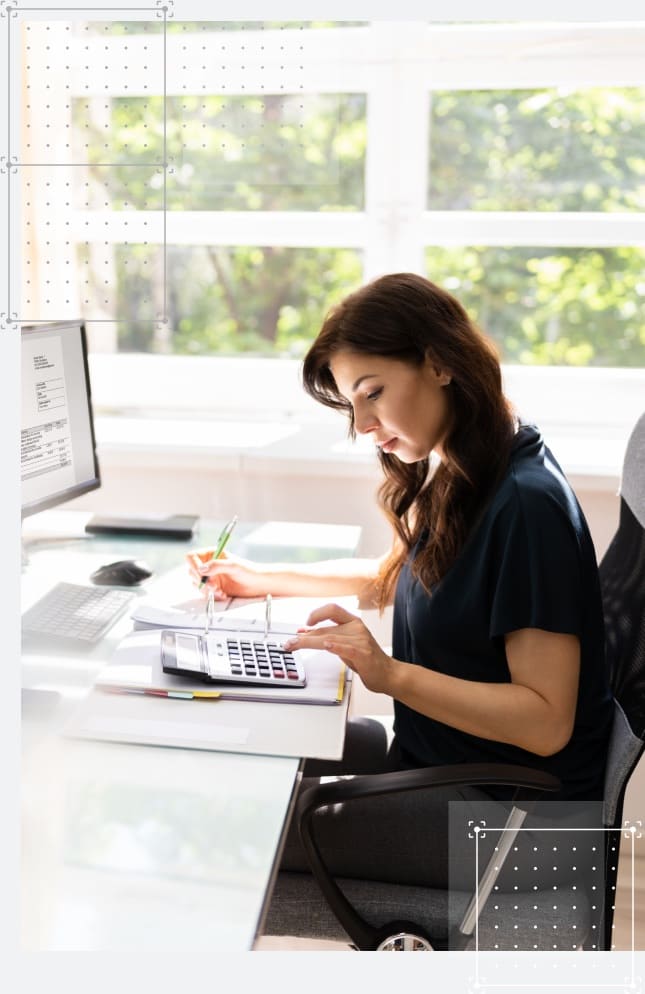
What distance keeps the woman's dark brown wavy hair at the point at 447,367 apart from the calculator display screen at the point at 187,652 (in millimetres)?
310

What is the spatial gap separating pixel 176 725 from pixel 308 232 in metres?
1.54

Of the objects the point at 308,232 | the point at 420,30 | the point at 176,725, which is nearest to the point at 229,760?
the point at 176,725

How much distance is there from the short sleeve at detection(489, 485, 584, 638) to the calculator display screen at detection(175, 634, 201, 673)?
14.3 inches

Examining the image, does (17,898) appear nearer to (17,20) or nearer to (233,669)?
(233,669)

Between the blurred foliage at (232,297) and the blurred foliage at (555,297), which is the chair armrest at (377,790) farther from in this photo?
the blurred foliage at (232,297)

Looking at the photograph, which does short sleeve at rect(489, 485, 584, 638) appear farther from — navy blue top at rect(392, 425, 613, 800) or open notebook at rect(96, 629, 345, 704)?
open notebook at rect(96, 629, 345, 704)

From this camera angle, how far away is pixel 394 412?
1.34m

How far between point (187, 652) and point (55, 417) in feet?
2.05

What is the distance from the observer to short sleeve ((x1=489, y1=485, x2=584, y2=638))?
1.19 m

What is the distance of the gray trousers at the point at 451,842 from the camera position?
49.5 inches

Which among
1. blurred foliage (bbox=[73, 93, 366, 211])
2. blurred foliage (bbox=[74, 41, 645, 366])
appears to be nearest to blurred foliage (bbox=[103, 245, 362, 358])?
blurred foliage (bbox=[74, 41, 645, 366])

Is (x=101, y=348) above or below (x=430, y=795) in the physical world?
above

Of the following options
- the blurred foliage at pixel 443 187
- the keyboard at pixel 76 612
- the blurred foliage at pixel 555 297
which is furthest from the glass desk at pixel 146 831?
the blurred foliage at pixel 555 297

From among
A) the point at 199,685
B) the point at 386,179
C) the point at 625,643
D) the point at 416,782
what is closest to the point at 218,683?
the point at 199,685
